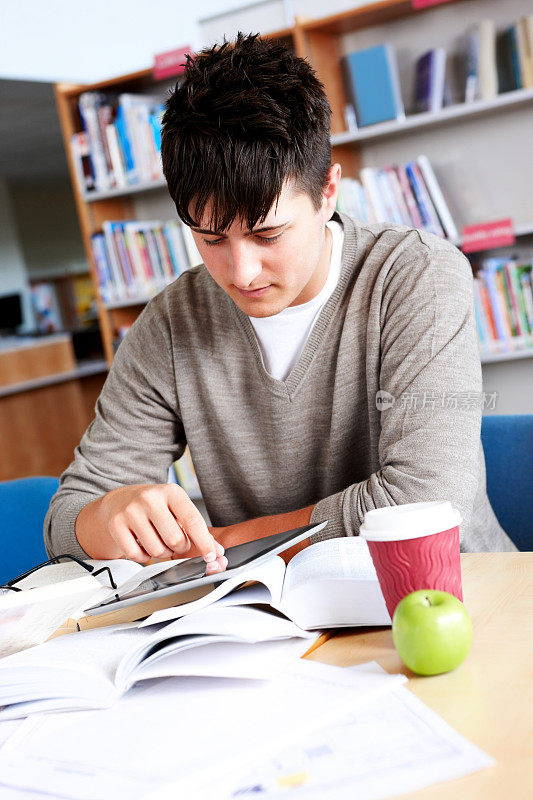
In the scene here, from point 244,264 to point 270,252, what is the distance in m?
0.05

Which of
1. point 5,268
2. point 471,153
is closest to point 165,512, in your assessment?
point 471,153

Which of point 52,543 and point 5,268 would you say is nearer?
point 52,543

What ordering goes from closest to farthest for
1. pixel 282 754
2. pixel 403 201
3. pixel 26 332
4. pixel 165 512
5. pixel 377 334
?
pixel 282 754
pixel 165 512
pixel 377 334
pixel 403 201
pixel 26 332

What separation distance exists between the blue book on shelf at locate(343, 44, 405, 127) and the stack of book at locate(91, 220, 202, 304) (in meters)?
0.88

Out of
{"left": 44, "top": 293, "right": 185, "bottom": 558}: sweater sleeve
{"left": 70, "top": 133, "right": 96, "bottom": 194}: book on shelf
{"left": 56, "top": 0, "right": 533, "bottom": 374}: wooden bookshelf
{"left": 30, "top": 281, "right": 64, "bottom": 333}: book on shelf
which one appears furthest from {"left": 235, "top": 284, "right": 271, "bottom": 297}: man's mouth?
{"left": 30, "top": 281, "right": 64, "bottom": 333}: book on shelf

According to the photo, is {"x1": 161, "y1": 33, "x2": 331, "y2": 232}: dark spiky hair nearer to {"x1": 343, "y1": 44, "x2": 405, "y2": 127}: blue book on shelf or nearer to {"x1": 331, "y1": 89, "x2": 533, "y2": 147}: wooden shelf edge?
{"x1": 331, "y1": 89, "x2": 533, "y2": 147}: wooden shelf edge

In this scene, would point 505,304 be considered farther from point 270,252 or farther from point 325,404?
point 270,252

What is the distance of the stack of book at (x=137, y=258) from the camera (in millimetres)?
3518

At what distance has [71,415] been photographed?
626 centimetres

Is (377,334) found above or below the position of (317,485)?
above

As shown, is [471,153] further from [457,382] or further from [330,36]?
[457,382]

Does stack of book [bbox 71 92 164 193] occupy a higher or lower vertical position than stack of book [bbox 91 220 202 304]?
higher

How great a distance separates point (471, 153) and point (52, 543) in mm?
2456

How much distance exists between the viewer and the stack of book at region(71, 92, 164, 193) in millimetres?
3482
